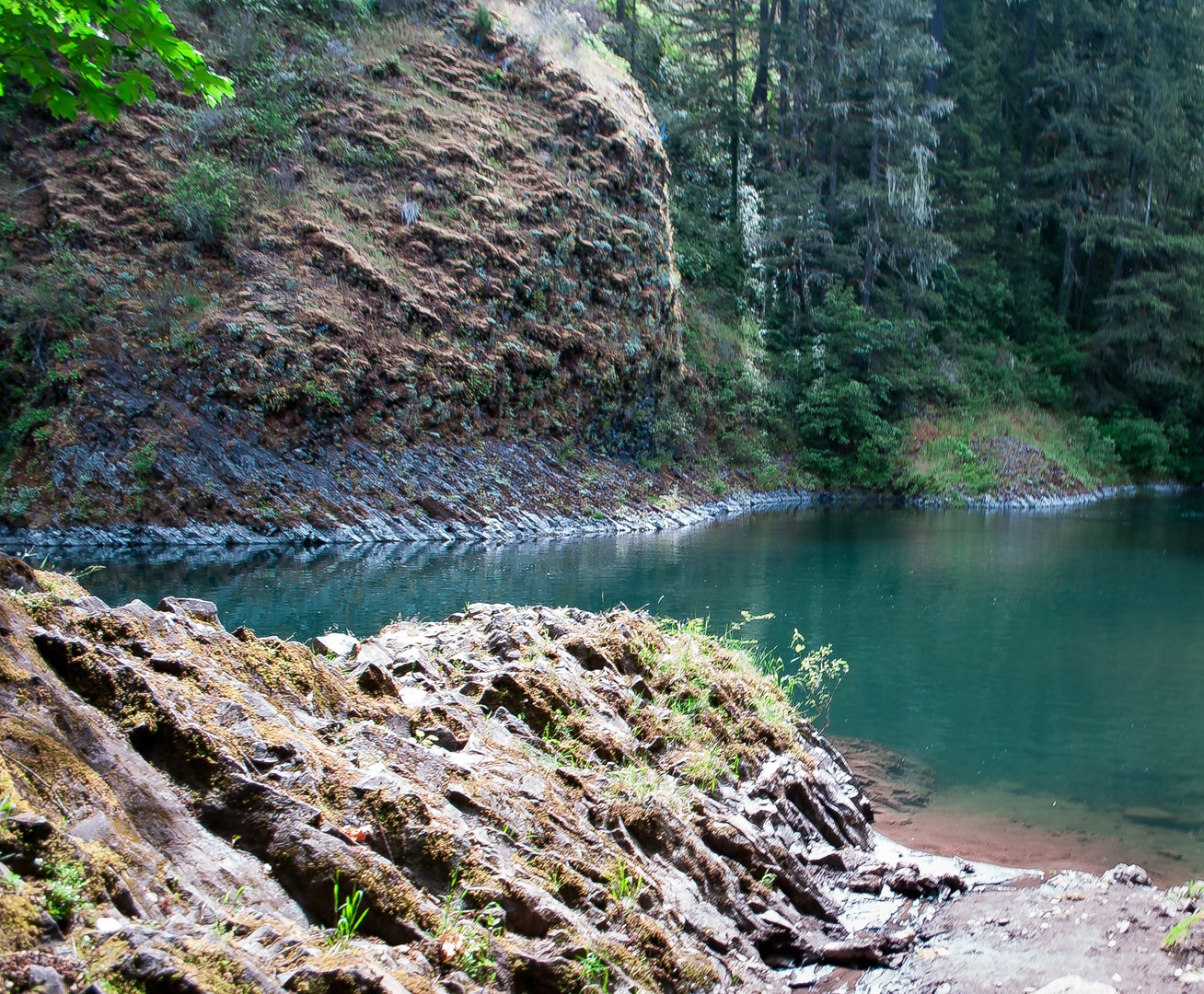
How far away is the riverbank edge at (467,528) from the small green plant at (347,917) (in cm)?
1928

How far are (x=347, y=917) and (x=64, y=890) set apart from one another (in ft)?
4.15

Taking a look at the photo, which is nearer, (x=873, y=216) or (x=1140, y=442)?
→ (x=873, y=216)

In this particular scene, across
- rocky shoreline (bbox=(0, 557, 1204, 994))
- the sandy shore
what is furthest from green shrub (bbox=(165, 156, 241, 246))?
the sandy shore

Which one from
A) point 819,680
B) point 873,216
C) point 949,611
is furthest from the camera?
point 873,216

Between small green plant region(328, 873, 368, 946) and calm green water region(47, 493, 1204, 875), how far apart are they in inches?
279

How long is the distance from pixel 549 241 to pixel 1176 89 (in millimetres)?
29512

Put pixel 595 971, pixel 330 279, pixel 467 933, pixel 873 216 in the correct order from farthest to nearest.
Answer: pixel 873 216
pixel 330 279
pixel 595 971
pixel 467 933

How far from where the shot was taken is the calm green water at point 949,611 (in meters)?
10.2

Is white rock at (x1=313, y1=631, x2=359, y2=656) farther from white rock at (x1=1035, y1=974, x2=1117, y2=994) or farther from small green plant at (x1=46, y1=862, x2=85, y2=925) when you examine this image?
white rock at (x1=1035, y1=974, x2=1117, y2=994)

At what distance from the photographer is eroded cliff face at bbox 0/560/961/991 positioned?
10.5 ft

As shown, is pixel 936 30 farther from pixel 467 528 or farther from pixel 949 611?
pixel 949 611

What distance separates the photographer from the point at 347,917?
12.7ft

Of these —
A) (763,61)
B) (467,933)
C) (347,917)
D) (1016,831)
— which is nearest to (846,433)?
(763,61)

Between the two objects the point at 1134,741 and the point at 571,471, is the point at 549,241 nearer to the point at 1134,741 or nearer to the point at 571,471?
the point at 571,471
